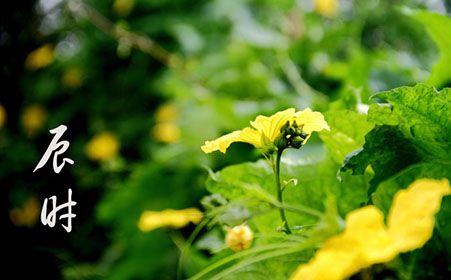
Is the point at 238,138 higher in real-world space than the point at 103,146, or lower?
higher

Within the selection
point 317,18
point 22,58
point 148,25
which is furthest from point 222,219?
point 22,58

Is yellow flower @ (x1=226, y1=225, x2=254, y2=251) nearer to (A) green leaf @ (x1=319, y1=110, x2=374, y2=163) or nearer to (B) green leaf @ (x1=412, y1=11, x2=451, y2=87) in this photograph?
(A) green leaf @ (x1=319, y1=110, x2=374, y2=163)

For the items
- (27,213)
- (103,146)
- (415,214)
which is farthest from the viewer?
(27,213)

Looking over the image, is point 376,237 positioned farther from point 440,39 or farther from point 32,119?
point 32,119

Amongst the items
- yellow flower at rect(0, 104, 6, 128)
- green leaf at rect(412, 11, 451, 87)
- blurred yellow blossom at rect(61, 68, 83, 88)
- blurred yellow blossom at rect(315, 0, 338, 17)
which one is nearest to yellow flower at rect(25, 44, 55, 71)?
blurred yellow blossom at rect(61, 68, 83, 88)

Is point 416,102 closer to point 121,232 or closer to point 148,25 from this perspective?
point 121,232

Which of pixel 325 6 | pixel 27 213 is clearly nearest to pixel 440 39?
pixel 325 6
